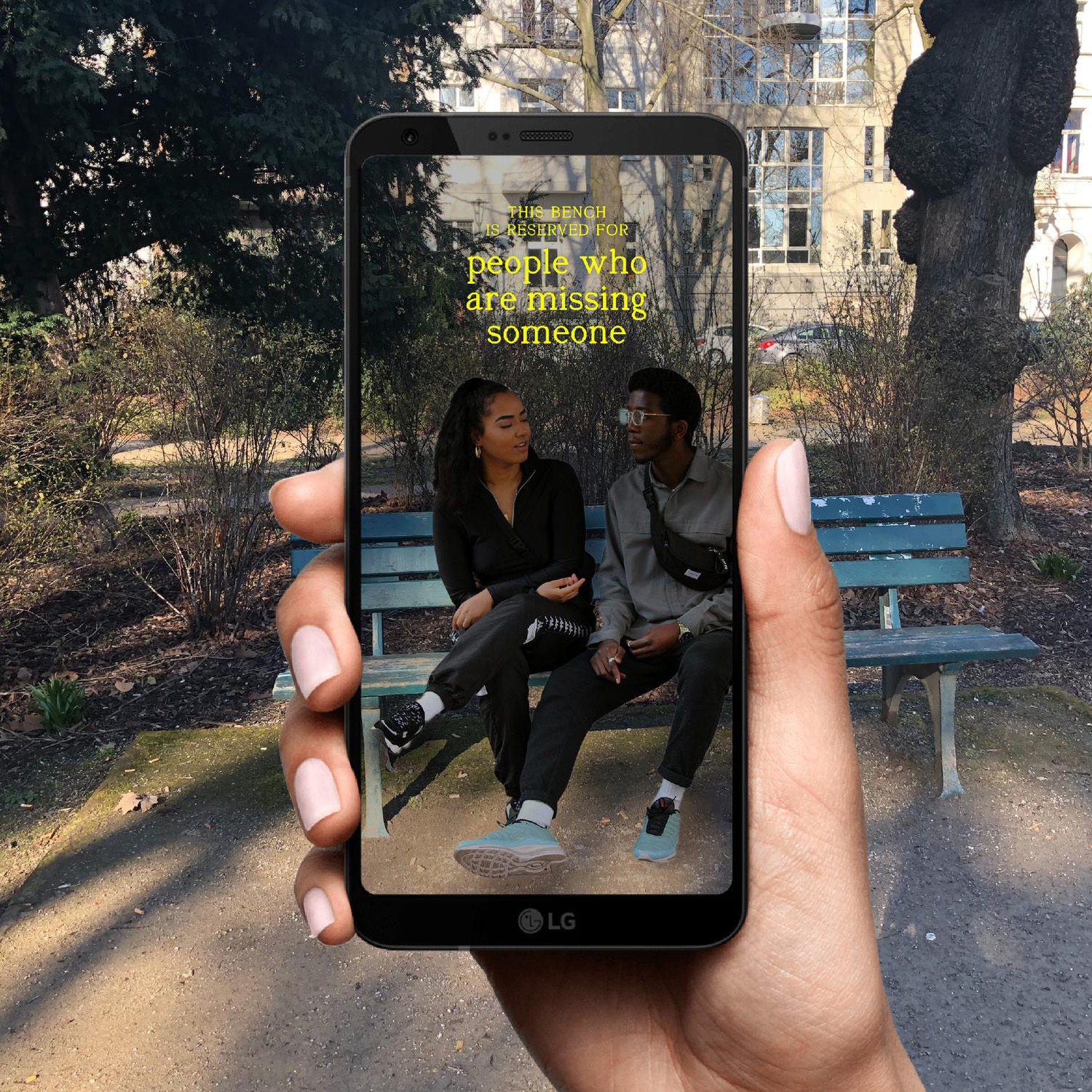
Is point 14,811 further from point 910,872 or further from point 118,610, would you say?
point 910,872

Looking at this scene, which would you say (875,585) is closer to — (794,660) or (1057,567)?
(1057,567)

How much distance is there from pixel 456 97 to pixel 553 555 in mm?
7141

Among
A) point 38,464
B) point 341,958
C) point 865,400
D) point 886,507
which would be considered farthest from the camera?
point 865,400

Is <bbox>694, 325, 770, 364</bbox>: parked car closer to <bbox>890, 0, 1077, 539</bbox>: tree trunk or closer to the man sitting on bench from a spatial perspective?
the man sitting on bench

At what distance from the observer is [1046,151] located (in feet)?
19.8

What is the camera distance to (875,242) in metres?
6.29

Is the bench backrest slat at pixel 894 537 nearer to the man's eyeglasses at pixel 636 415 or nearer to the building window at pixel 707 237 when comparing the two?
the building window at pixel 707 237

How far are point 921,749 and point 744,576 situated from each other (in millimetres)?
2889

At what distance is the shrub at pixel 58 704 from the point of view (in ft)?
13.1

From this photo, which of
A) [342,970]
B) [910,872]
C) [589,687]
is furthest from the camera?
[910,872]

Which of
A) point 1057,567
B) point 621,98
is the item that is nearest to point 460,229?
point 1057,567

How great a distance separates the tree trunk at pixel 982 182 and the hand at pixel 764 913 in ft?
16.9

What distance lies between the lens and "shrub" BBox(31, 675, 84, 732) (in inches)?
157

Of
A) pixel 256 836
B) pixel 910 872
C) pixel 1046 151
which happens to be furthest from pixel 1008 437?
pixel 256 836
